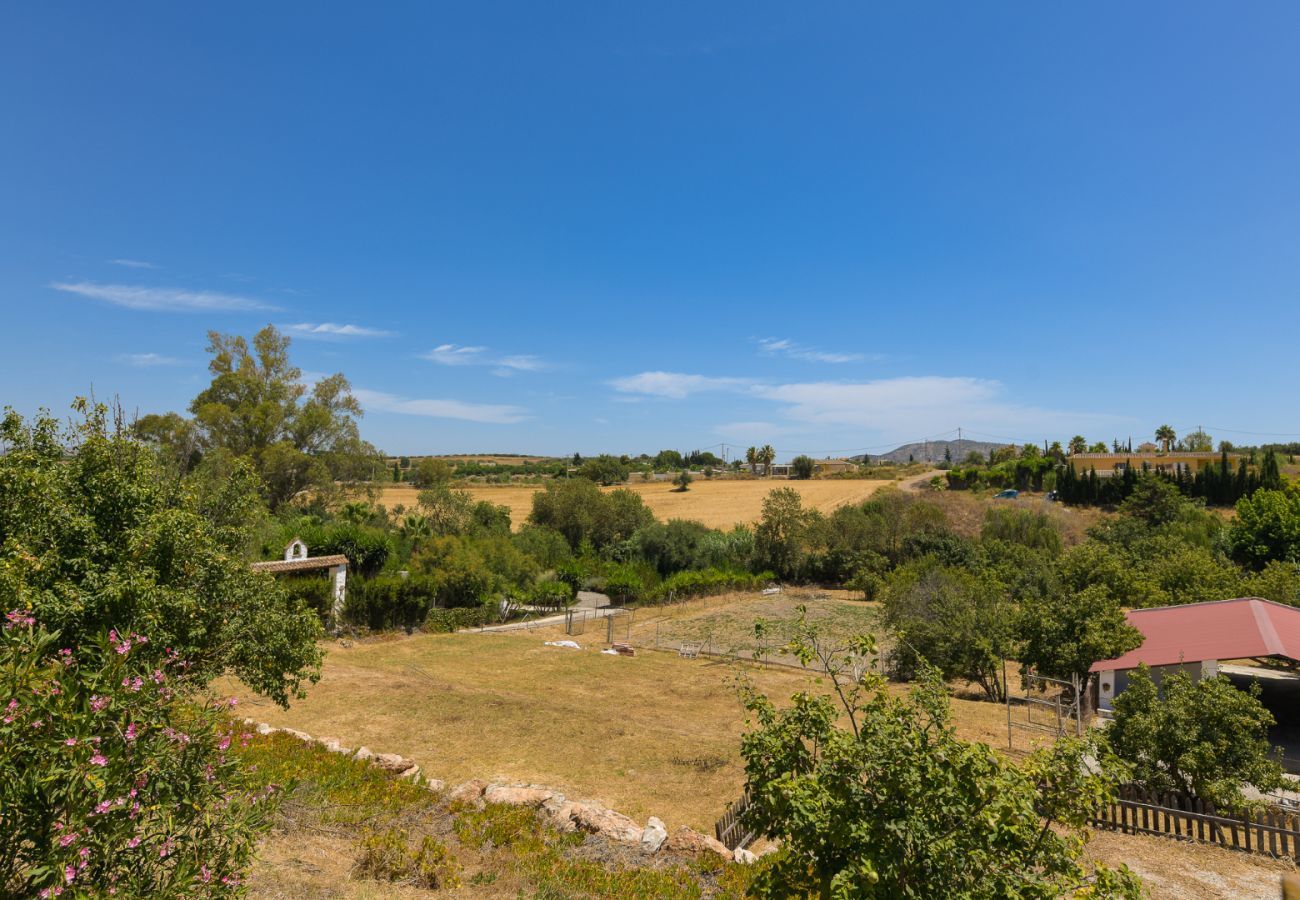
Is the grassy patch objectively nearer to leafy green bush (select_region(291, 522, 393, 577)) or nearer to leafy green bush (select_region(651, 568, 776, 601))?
leafy green bush (select_region(291, 522, 393, 577))

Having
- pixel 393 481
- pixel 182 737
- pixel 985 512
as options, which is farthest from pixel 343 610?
pixel 393 481

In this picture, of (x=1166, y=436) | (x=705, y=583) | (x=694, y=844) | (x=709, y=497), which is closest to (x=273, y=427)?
(x=705, y=583)

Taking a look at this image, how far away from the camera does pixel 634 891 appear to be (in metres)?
7.89

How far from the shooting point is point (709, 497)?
282 feet

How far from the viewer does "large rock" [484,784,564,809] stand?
35.3 feet

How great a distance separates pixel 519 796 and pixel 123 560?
6828 millimetres

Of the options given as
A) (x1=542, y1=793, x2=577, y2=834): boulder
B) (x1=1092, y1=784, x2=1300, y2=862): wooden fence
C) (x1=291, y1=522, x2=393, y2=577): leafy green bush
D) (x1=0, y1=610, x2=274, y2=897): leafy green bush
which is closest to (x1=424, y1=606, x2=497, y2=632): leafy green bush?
(x1=291, y1=522, x2=393, y2=577): leafy green bush

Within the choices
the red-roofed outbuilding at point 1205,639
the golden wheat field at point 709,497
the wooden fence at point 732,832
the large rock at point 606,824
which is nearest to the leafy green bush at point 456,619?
the golden wheat field at point 709,497

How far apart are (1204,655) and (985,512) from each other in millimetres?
39757

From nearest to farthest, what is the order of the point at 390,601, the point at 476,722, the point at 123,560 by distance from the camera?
the point at 123,560, the point at 476,722, the point at 390,601

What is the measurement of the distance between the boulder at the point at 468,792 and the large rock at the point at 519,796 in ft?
0.58

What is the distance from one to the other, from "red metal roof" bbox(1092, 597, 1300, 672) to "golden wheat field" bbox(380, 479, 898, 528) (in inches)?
1659

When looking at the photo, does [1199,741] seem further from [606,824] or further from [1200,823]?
[606,824]

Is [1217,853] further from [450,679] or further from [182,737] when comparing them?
[450,679]
